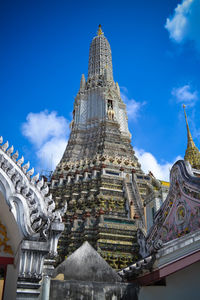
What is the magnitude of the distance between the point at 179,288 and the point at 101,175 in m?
25.3

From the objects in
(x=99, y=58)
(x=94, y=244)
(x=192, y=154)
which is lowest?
(x=94, y=244)

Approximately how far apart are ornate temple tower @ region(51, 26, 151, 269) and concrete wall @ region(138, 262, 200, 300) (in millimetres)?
14110

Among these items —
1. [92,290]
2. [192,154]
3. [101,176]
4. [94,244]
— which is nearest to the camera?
[92,290]

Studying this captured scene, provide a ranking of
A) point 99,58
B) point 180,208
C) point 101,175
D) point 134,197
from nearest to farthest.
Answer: point 180,208
point 134,197
point 101,175
point 99,58

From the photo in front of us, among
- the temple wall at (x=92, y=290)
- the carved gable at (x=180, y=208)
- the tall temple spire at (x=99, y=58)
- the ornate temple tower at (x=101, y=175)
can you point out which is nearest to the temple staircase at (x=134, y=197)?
the ornate temple tower at (x=101, y=175)

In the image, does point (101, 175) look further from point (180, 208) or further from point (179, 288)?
point (179, 288)

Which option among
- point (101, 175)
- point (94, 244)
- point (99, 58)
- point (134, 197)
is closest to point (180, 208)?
point (94, 244)

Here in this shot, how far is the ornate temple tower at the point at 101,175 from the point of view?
76.5 feet

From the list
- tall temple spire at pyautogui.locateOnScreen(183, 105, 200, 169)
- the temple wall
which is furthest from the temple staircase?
the temple wall

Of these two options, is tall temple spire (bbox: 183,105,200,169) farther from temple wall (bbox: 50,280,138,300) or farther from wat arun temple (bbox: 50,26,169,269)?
temple wall (bbox: 50,280,138,300)

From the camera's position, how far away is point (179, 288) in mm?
7859

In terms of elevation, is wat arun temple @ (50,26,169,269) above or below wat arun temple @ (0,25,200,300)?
above

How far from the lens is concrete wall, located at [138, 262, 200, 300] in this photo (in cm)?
774

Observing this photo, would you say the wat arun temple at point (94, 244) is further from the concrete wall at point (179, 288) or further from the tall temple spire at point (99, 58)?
the tall temple spire at point (99, 58)
